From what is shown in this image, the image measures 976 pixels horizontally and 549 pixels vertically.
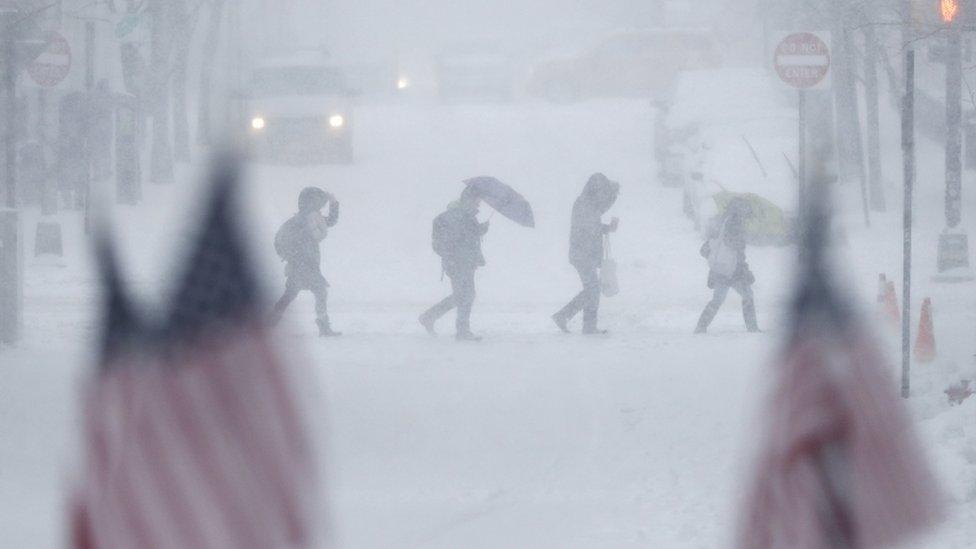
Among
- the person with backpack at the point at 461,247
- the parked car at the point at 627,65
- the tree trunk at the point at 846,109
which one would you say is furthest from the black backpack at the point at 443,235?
the parked car at the point at 627,65

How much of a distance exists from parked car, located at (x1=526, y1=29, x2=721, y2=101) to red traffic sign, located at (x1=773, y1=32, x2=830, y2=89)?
804 inches

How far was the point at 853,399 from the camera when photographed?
4.39 m

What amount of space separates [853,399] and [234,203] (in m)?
1.95

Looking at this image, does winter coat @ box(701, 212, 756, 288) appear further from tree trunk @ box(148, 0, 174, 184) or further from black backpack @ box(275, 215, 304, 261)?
tree trunk @ box(148, 0, 174, 184)

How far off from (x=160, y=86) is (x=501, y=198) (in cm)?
1304

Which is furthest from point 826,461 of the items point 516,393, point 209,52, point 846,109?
point 209,52

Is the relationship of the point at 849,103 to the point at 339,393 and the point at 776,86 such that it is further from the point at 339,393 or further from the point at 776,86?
the point at 339,393

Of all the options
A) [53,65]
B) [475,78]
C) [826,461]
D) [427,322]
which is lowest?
[427,322]

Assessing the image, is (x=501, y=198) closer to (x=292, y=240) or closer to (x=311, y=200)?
(x=311, y=200)

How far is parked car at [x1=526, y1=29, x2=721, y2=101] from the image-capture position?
32531mm

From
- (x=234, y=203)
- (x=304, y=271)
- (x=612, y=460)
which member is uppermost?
(x=234, y=203)

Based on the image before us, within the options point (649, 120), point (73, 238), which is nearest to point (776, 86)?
point (649, 120)

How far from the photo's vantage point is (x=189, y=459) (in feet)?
13.2

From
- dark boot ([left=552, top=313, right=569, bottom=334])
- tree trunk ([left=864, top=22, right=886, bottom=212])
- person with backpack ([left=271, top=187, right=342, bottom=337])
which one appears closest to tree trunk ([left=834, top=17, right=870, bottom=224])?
tree trunk ([left=864, top=22, right=886, bottom=212])
